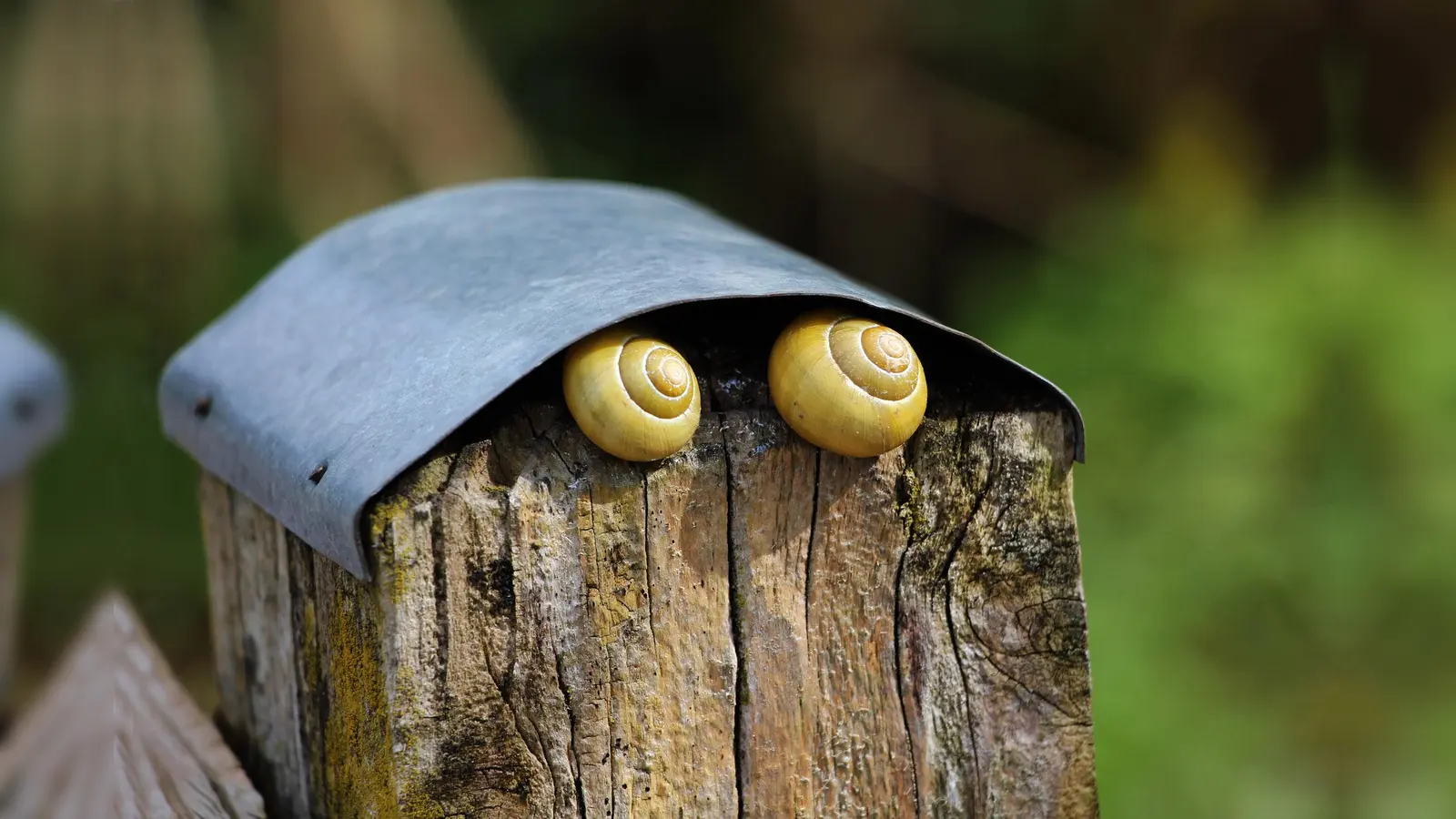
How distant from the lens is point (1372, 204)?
6004 millimetres

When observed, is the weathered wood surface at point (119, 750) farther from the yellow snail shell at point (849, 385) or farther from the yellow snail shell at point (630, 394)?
the yellow snail shell at point (849, 385)

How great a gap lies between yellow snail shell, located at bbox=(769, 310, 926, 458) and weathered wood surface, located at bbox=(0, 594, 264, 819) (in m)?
0.92

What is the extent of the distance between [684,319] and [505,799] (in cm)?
60

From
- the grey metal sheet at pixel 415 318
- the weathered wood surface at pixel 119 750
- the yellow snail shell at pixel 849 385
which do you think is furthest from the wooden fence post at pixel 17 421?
the yellow snail shell at pixel 849 385

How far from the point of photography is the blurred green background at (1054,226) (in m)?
4.47

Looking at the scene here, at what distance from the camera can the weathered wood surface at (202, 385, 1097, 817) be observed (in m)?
1.43

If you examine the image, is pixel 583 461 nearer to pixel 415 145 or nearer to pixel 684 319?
pixel 684 319

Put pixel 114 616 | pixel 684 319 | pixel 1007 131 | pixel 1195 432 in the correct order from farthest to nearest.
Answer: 1. pixel 1007 131
2. pixel 1195 432
3. pixel 114 616
4. pixel 684 319

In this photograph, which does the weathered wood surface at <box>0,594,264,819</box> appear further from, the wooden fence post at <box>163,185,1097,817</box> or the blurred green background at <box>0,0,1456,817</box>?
the blurred green background at <box>0,0,1456,817</box>

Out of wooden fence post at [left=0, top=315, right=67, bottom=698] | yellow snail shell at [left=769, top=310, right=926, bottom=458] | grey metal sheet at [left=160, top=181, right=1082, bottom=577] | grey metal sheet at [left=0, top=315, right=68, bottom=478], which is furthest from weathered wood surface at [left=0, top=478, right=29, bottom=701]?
yellow snail shell at [left=769, top=310, right=926, bottom=458]

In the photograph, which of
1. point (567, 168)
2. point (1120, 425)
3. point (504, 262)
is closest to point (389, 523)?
point (504, 262)

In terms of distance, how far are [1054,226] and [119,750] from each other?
17.7 feet

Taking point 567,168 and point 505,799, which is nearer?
point 505,799

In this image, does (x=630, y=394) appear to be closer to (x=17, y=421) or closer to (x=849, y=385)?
(x=849, y=385)
